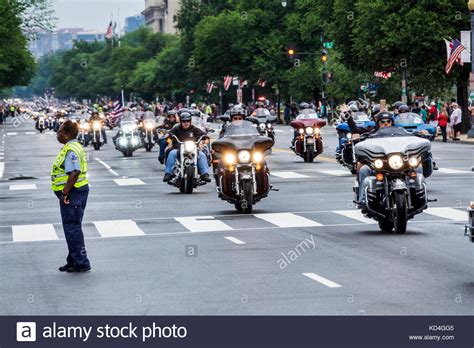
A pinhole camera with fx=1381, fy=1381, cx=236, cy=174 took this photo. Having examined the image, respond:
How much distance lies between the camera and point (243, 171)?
74.4ft

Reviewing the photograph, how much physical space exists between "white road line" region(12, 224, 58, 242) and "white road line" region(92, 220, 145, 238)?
73 cm

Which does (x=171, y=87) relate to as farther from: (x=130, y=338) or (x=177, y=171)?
(x=130, y=338)

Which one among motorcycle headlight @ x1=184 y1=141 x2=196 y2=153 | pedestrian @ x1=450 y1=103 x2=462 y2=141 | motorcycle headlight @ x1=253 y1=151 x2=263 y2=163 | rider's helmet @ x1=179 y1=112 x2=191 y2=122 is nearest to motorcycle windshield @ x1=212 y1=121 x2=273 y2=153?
motorcycle headlight @ x1=253 y1=151 x2=263 y2=163

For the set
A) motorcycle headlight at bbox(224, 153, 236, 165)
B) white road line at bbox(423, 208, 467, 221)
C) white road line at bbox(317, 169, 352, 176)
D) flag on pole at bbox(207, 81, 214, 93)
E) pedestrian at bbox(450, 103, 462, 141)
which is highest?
motorcycle headlight at bbox(224, 153, 236, 165)

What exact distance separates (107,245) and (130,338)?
796 cm

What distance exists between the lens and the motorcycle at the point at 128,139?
49062 millimetres

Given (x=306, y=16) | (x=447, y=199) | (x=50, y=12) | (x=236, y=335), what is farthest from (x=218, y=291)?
(x=50, y=12)

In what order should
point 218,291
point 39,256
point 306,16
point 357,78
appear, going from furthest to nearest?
point 306,16 < point 357,78 < point 39,256 < point 218,291

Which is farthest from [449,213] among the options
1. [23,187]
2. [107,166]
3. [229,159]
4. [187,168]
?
[107,166]

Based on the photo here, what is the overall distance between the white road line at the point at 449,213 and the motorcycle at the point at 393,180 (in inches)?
90.7

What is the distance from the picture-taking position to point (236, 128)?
23.8 metres

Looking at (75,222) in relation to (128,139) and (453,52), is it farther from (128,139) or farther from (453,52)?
Answer: (453,52)

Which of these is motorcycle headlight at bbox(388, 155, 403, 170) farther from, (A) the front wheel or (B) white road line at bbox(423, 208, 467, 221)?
(B) white road line at bbox(423, 208, 467, 221)

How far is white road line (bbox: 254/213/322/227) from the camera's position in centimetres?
2064
